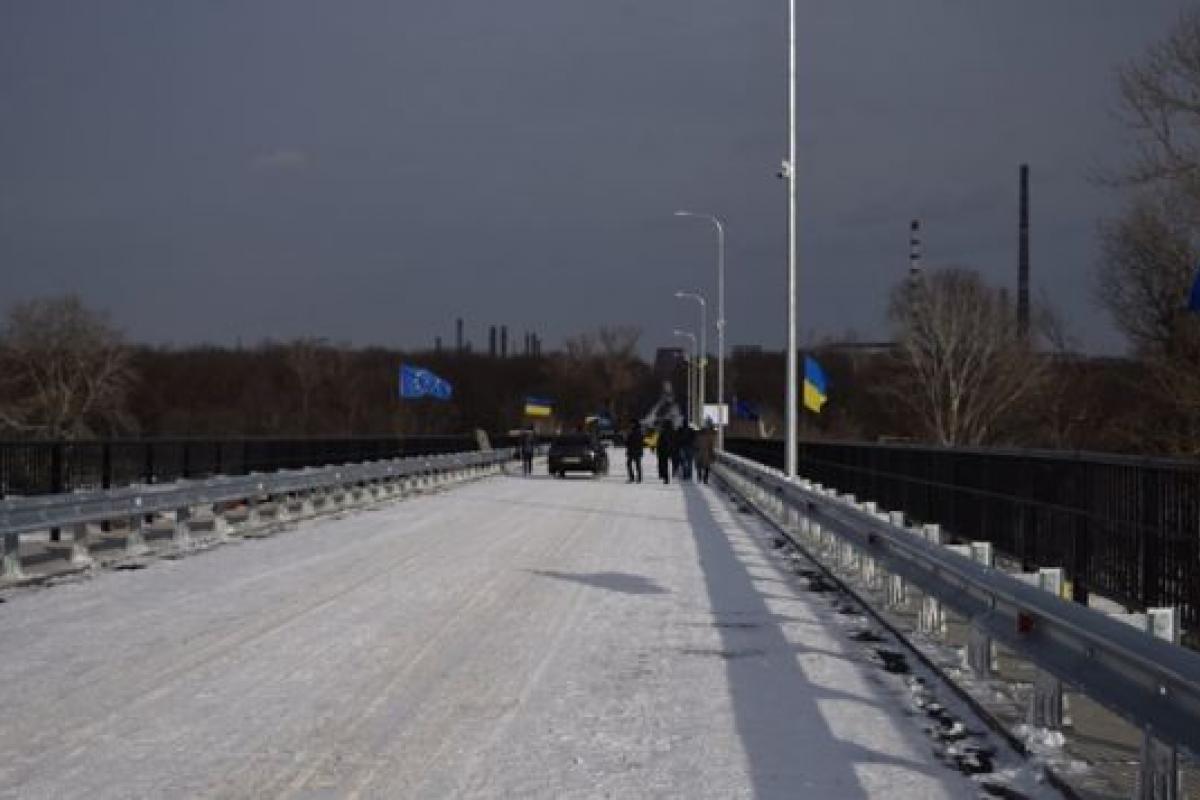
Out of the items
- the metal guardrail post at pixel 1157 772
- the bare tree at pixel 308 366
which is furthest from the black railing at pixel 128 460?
the bare tree at pixel 308 366

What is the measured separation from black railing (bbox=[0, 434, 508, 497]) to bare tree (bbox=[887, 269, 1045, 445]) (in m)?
55.7

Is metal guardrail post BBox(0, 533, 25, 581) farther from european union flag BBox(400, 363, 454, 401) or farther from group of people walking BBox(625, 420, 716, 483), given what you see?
european union flag BBox(400, 363, 454, 401)

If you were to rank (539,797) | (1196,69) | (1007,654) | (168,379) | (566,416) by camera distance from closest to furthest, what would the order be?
1. (539,797)
2. (1007,654)
3. (1196,69)
4. (168,379)
5. (566,416)

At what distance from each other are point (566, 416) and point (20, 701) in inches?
6899

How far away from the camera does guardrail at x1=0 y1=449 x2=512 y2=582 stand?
1485cm

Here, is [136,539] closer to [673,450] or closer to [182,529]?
[182,529]

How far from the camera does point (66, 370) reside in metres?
87.5

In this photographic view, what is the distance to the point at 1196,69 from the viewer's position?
3803cm

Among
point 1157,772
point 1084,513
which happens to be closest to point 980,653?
point 1084,513

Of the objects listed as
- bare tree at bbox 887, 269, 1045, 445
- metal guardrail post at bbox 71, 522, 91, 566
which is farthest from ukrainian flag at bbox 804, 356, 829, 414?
bare tree at bbox 887, 269, 1045, 445

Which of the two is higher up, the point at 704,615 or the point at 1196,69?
the point at 1196,69

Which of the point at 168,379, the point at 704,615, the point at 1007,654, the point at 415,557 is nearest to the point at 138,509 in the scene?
the point at 415,557

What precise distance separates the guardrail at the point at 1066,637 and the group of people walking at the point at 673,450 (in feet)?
103

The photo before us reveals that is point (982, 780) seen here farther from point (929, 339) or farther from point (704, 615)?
point (929, 339)
